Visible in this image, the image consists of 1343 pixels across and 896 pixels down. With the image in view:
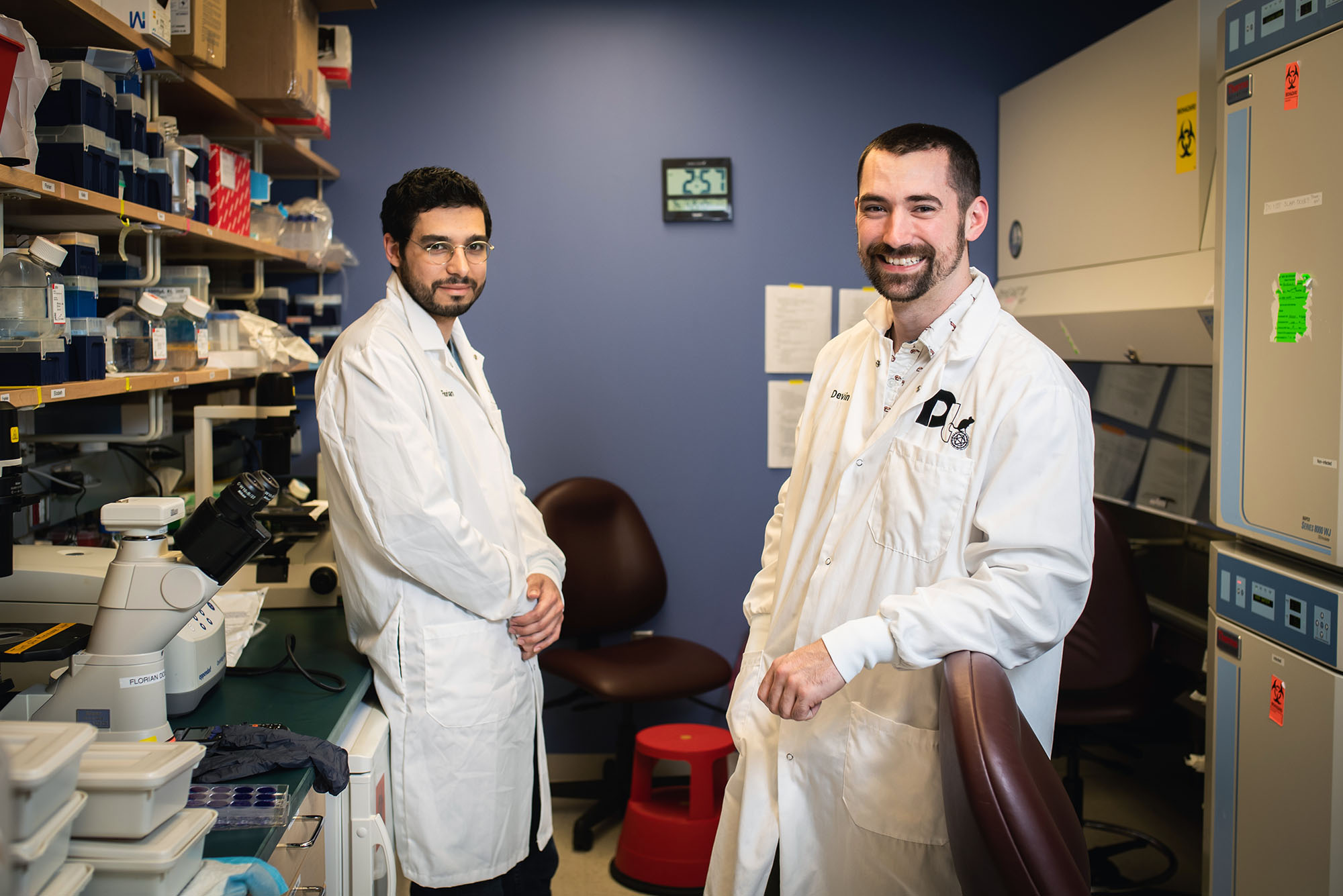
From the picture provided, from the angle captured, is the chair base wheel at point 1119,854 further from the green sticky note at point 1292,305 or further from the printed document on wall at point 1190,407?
the green sticky note at point 1292,305

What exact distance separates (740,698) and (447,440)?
0.77 metres

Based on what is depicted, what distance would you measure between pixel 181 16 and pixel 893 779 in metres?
2.02

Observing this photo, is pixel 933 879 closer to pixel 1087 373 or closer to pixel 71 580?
pixel 71 580

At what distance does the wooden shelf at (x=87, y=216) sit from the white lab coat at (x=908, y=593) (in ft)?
4.38

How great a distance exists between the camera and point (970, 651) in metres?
1.24

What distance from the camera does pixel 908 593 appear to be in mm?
1480

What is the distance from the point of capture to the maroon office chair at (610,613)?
115 inches

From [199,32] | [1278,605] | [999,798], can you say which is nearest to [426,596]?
[999,798]

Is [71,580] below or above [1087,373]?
below

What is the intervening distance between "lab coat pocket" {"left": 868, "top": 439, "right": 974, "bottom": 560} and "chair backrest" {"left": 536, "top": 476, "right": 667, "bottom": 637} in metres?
1.77

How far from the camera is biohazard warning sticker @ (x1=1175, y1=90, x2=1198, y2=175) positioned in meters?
2.41

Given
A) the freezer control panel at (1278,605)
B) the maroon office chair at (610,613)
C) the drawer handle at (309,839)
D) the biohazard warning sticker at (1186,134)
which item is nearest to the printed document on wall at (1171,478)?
the freezer control panel at (1278,605)

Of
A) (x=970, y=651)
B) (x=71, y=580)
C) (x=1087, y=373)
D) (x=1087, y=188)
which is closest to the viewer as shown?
(x=970, y=651)

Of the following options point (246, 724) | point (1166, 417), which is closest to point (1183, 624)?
point (1166, 417)
